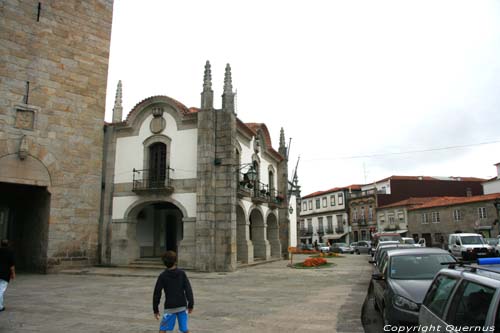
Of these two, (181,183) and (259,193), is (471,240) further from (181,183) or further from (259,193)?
(181,183)

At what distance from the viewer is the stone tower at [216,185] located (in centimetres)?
1733

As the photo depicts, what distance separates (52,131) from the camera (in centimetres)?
1758

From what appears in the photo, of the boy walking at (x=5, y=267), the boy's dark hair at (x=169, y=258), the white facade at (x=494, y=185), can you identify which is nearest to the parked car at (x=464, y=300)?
the boy's dark hair at (x=169, y=258)

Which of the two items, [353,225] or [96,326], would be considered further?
[353,225]

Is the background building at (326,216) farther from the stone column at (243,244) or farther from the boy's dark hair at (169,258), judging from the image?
the boy's dark hair at (169,258)

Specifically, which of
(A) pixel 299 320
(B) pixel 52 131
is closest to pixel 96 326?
(A) pixel 299 320

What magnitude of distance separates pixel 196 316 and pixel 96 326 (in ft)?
6.55

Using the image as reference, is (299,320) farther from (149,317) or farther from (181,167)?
(181,167)

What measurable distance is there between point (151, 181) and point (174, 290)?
15.0 m

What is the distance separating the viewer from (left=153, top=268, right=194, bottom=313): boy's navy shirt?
16.4ft

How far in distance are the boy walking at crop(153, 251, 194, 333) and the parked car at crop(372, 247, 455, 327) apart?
304 cm

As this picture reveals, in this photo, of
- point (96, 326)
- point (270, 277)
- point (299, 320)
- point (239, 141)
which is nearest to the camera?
point (96, 326)

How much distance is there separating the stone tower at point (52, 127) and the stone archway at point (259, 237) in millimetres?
9486

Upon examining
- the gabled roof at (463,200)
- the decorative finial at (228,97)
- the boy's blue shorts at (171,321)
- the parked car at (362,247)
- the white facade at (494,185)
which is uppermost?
the decorative finial at (228,97)
